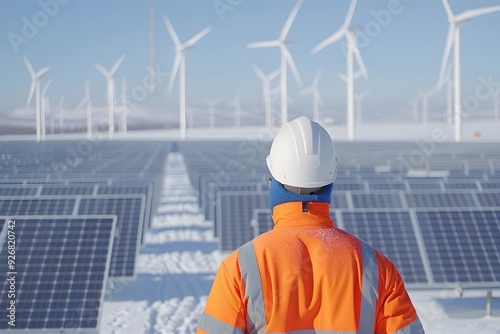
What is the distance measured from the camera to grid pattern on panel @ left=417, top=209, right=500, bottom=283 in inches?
439

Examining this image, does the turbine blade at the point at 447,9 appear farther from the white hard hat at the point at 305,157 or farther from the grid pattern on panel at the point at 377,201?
the white hard hat at the point at 305,157

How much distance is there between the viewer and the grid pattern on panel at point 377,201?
16594 millimetres

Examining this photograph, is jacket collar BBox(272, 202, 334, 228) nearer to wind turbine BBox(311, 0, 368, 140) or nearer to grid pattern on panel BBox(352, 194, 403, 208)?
grid pattern on panel BBox(352, 194, 403, 208)

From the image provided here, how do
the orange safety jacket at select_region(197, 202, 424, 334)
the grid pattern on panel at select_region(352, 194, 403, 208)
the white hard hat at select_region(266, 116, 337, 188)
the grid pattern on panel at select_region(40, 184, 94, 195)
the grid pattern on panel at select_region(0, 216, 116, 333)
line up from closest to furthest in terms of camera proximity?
the orange safety jacket at select_region(197, 202, 424, 334), the white hard hat at select_region(266, 116, 337, 188), the grid pattern on panel at select_region(0, 216, 116, 333), the grid pattern on panel at select_region(352, 194, 403, 208), the grid pattern on panel at select_region(40, 184, 94, 195)

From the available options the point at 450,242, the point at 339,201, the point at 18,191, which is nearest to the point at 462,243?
the point at 450,242

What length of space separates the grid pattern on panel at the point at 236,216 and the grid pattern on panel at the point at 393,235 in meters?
2.94

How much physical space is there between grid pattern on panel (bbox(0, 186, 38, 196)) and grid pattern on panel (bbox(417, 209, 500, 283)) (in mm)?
12134

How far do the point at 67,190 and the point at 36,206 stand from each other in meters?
4.67

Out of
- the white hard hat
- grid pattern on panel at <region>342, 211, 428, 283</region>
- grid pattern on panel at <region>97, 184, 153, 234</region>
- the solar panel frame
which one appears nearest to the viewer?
the white hard hat

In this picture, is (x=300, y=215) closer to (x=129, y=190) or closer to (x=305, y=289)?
(x=305, y=289)

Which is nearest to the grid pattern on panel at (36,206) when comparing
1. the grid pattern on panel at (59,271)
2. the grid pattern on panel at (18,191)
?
the grid pattern on panel at (59,271)

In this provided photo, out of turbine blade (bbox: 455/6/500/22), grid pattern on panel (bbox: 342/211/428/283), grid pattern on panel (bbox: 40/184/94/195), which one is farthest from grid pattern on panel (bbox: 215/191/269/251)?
turbine blade (bbox: 455/6/500/22)

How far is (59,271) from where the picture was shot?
33.0 ft

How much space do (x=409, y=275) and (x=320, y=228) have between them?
8.11 meters
